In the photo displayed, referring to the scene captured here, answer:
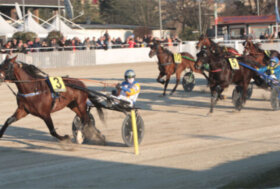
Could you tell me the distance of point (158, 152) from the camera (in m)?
8.81

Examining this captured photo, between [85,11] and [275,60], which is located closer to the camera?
[275,60]

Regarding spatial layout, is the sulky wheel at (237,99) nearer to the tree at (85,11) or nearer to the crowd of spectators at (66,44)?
the crowd of spectators at (66,44)

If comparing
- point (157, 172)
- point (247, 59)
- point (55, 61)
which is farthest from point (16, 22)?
point (157, 172)

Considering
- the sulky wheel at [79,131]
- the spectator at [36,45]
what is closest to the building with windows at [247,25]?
the spectator at [36,45]

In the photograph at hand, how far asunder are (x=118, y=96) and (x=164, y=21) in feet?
180

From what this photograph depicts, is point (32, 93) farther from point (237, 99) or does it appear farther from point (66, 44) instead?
point (66, 44)

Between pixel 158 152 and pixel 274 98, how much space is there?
19.2ft

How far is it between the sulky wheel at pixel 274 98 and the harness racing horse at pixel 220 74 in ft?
2.54

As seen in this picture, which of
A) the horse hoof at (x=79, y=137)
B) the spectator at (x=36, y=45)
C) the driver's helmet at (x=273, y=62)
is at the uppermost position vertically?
the spectator at (x=36, y=45)

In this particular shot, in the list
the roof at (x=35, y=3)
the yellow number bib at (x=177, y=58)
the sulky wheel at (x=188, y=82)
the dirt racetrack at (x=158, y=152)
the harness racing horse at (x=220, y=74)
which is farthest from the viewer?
the roof at (x=35, y=3)

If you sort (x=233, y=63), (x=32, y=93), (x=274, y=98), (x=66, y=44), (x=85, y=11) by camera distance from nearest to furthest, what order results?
(x=32, y=93) → (x=233, y=63) → (x=274, y=98) → (x=66, y=44) → (x=85, y=11)

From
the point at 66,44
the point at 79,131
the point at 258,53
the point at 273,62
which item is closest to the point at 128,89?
the point at 79,131

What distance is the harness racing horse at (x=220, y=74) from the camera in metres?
12.9

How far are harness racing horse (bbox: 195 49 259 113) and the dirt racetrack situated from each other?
1.84 ft
